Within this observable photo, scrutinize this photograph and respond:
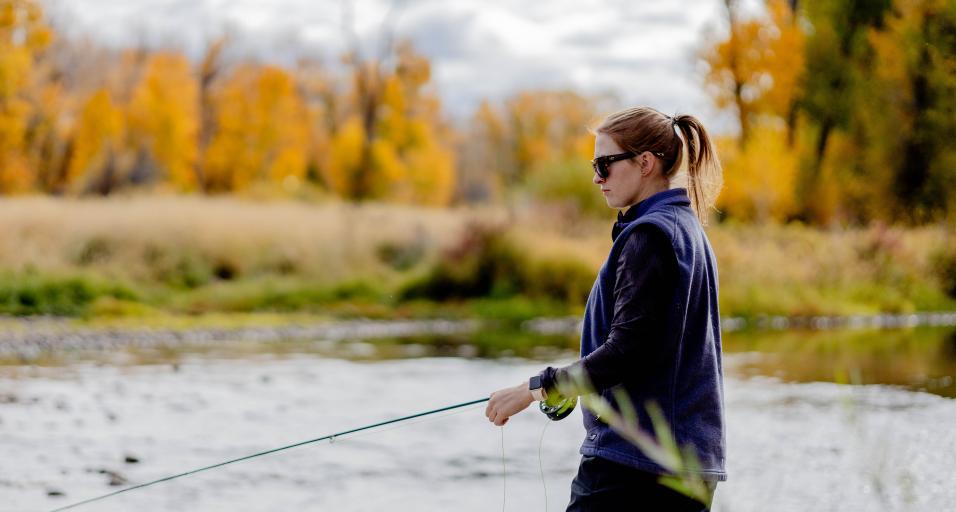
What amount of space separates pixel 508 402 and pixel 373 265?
19429mm

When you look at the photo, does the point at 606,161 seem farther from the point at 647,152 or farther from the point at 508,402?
the point at 508,402

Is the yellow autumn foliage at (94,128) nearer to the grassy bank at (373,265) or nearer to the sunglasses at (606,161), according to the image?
the grassy bank at (373,265)

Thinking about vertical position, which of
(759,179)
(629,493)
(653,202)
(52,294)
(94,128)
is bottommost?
(759,179)

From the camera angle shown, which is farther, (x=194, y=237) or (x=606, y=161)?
(x=194, y=237)

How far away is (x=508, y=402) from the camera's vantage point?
9.04ft

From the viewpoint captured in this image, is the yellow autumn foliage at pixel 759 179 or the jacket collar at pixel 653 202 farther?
the yellow autumn foliage at pixel 759 179

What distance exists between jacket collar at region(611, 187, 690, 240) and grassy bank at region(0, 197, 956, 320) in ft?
49.8

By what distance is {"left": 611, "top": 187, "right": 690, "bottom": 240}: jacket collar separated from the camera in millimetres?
2744

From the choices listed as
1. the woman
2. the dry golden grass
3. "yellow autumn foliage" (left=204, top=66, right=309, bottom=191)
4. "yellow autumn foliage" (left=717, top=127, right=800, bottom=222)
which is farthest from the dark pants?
"yellow autumn foliage" (left=204, top=66, right=309, bottom=191)

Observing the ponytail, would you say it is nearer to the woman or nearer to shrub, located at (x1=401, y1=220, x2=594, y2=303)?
the woman

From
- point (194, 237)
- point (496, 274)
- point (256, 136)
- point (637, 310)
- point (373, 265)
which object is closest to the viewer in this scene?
point (637, 310)

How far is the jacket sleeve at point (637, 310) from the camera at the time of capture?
2.60 m

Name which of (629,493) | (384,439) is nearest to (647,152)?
(629,493)

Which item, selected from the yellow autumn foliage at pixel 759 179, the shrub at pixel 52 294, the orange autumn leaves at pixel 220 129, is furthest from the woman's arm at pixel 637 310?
the orange autumn leaves at pixel 220 129
